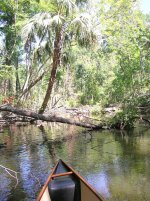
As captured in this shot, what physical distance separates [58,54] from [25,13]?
8927mm

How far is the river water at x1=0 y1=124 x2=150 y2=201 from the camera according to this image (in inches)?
322

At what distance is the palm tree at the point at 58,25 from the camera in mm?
16656

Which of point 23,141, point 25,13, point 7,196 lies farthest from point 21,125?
point 7,196

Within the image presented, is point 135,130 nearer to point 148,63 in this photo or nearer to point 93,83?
point 148,63

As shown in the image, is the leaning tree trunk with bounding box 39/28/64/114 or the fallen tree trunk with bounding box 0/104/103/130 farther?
the leaning tree trunk with bounding box 39/28/64/114

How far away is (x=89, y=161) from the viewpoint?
11094 millimetres

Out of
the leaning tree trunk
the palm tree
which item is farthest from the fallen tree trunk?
the palm tree

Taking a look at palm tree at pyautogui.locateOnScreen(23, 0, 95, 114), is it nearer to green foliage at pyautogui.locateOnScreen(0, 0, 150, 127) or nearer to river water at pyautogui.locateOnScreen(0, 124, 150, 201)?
green foliage at pyautogui.locateOnScreen(0, 0, 150, 127)

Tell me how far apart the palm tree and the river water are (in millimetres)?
3488

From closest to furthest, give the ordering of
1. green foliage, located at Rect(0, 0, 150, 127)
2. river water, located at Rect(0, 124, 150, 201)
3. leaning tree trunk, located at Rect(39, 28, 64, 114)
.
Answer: river water, located at Rect(0, 124, 150, 201), green foliage, located at Rect(0, 0, 150, 127), leaning tree trunk, located at Rect(39, 28, 64, 114)

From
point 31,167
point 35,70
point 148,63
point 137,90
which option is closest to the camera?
point 31,167

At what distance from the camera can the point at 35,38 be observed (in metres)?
17.6

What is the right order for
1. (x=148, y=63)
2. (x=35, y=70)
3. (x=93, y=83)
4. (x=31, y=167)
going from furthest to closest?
(x=93, y=83) < (x=35, y=70) < (x=148, y=63) < (x=31, y=167)

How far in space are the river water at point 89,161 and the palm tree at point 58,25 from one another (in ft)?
11.4
